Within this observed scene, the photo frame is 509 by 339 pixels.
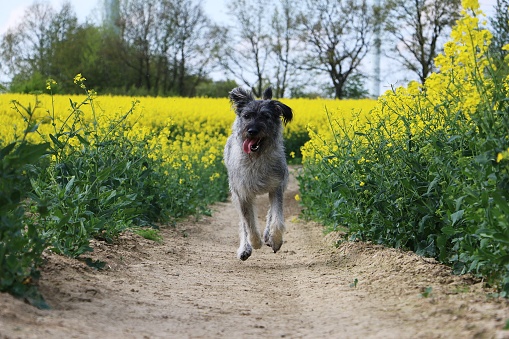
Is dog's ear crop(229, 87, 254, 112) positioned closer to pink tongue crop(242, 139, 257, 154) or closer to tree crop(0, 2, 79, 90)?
pink tongue crop(242, 139, 257, 154)

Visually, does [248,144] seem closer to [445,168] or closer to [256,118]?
[256,118]

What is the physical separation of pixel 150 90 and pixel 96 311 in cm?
4371

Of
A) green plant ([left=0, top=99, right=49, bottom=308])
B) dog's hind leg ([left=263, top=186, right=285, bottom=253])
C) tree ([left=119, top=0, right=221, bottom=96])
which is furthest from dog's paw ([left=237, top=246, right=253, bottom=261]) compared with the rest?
tree ([left=119, top=0, right=221, bottom=96])

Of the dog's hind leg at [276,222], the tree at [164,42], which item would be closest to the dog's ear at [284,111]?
the dog's hind leg at [276,222]

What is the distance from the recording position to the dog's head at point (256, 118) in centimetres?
824

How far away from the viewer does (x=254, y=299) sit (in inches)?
224

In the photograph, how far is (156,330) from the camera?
431 cm

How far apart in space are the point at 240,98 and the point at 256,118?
60 cm

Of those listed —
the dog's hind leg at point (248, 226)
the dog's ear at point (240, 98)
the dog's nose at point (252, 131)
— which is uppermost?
the dog's ear at point (240, 98)

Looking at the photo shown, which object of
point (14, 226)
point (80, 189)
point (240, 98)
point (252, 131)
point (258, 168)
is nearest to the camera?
point (14, 226)

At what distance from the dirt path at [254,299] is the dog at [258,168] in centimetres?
34

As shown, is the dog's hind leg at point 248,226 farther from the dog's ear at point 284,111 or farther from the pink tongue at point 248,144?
the dog's ear at point 284,111

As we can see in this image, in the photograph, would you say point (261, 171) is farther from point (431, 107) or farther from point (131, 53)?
point (131, 53)

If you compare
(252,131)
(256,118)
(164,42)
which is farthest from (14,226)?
(164,42)
